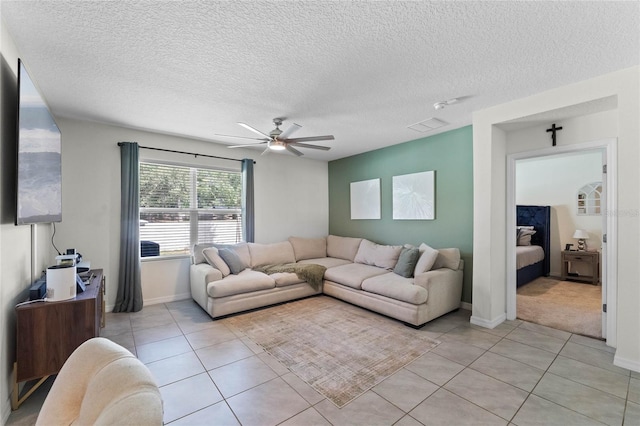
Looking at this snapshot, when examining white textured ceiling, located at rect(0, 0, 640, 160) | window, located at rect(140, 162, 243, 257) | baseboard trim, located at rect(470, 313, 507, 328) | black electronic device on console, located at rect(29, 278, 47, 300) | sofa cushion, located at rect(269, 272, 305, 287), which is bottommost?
baseboard trim, located at rect(470, 313, 507, 328)

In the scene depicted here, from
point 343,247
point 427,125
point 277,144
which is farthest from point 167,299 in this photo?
point 427,125

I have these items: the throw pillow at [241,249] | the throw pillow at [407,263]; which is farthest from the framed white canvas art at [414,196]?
the throw pillow at [241,249]

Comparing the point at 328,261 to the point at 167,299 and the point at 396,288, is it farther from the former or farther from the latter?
the point at 167,299

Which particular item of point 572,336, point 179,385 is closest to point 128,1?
point 179,385

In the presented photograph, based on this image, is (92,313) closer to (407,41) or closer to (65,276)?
(65,276)

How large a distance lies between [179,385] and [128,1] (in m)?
2.69

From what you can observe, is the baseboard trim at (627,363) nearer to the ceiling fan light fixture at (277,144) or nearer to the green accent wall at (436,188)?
the green accent wall at (436,188)

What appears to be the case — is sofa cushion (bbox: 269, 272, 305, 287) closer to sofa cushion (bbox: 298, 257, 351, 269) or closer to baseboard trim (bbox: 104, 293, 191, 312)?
sofa cushion (bbox: 298, 257, 351, 269)

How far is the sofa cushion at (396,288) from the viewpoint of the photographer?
10.6 feet

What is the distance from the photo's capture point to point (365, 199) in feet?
18.0

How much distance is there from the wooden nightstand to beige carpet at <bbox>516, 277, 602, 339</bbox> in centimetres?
20

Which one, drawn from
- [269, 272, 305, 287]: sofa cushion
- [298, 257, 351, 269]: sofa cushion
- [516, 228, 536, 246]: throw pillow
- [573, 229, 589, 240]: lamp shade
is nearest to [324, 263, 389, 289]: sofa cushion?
[298, 257, 351, 269]: sofa cushion

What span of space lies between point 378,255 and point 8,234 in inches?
165

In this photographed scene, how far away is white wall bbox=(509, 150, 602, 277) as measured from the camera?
18.2 ft
